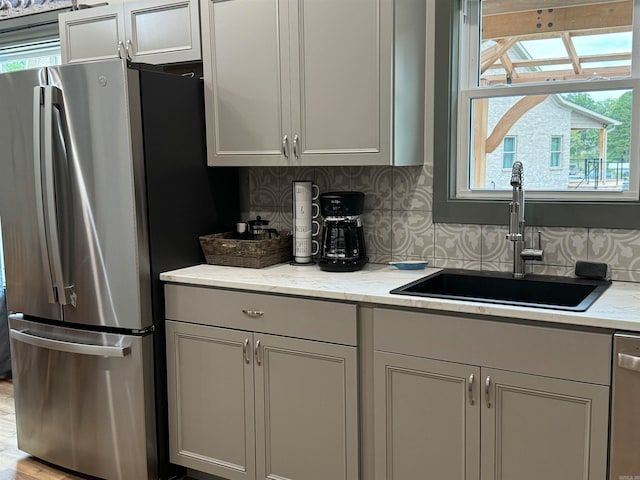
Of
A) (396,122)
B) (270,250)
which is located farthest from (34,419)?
(396,122)

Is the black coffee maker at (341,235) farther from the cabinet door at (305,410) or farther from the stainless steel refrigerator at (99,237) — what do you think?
the stainless steel refrigerator at (99,237)

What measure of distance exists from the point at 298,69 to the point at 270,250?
0.77 metres

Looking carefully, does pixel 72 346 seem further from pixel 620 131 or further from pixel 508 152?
pixel 620 131

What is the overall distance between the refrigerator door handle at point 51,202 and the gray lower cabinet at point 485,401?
1367mm

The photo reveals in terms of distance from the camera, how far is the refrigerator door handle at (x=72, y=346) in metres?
2.68

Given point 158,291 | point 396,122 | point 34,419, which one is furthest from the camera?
point 34,419

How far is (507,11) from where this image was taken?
2689 mm

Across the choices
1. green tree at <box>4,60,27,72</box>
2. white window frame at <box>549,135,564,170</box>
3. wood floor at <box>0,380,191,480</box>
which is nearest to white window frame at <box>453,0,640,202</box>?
white window frame at <box>549,135,564,170</box>

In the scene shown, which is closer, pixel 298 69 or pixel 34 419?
pixel 298 69

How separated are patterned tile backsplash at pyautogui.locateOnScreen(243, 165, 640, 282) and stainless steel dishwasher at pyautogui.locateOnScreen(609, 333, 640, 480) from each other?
0.66 metres

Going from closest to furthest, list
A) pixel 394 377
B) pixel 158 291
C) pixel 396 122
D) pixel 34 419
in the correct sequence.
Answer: pixel 394 377, pixel 396 122, pixel 158 291, pixel 34 419

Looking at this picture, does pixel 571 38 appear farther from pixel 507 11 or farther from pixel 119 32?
pixel 119 32

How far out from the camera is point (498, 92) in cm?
270

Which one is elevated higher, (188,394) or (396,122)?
(396,122)
